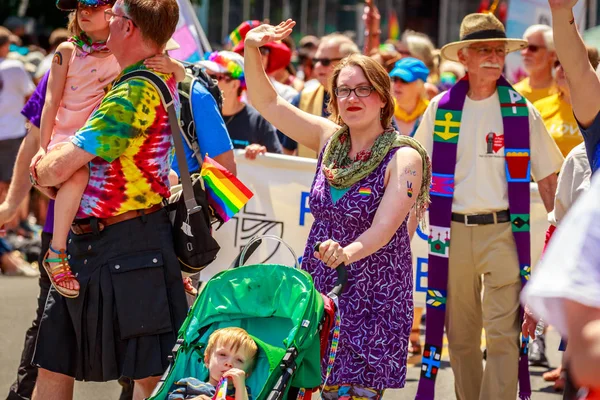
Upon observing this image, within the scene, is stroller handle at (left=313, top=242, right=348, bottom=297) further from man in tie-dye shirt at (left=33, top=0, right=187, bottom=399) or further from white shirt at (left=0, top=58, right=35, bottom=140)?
white shirt at (left=0, top=58, right=35, bottom=140)

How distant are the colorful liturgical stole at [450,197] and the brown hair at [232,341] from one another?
2.03m

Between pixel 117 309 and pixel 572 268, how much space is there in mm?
2805

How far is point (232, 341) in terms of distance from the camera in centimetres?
411

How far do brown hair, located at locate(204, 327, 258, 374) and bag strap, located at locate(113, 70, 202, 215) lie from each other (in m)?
0.62

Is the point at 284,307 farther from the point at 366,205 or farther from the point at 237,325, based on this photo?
the point at 366,205

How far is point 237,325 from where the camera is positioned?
4293mm

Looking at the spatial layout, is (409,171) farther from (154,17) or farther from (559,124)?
(559,124)

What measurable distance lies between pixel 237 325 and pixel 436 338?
6.49 feet

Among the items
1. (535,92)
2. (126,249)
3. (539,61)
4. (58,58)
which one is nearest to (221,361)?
(126,249)

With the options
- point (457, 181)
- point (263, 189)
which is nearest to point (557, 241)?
point (457, 181)

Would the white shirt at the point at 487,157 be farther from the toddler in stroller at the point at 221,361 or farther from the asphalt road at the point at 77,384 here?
the toddler in stroller at the point at 221,361

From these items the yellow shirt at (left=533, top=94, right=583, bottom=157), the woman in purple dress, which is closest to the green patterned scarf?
the woman in purple dress

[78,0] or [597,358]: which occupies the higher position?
[78,0]

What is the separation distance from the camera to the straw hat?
6.15 meters
